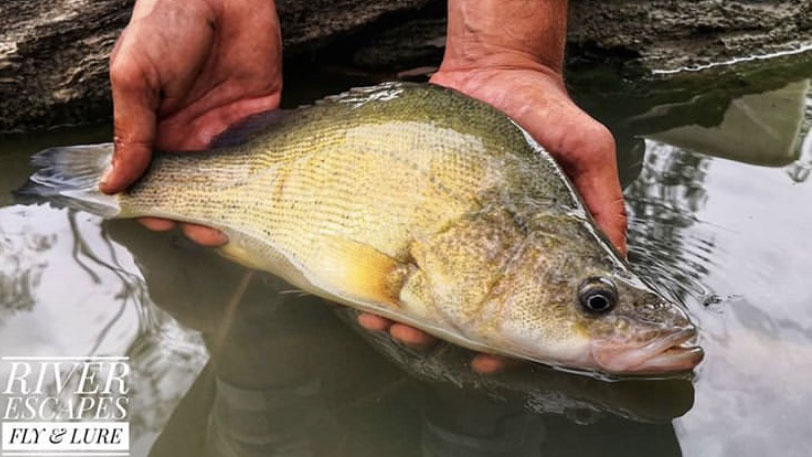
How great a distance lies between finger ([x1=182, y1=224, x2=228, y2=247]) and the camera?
2.92 m

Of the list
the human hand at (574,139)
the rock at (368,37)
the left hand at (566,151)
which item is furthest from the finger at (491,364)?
the rock at (368,37)

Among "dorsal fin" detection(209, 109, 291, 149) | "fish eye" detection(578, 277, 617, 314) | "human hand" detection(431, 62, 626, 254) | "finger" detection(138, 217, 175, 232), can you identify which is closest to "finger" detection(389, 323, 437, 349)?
"fish eye" detection(578, 277, 617, 314)

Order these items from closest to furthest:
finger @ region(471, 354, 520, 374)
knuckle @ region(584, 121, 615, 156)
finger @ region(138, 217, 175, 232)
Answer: finger @ region(471, 354, 520, 374) < knuckle @ region(584, 121, 615, 156) < finger @ region(138, 217, 175, 232)

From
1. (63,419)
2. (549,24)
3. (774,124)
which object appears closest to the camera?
(63,419)

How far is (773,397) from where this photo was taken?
2.18 metres

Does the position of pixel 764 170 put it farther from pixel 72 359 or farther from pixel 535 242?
pixel 72 359

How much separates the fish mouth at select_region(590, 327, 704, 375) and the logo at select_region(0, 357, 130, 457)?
1.24m

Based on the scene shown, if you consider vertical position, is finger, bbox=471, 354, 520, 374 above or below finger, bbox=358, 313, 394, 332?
below

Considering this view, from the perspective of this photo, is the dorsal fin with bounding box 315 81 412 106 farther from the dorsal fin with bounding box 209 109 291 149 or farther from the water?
the water

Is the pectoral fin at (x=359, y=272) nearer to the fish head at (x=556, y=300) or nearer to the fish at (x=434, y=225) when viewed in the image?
the fish at (x=434, y=225)

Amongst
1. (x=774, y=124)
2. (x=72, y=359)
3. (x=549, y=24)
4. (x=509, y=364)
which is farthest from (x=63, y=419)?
(x=774, y=124)

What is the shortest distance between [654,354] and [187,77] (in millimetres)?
2010

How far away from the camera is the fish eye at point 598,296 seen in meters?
2.18

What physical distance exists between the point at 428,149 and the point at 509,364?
2.22 ft
